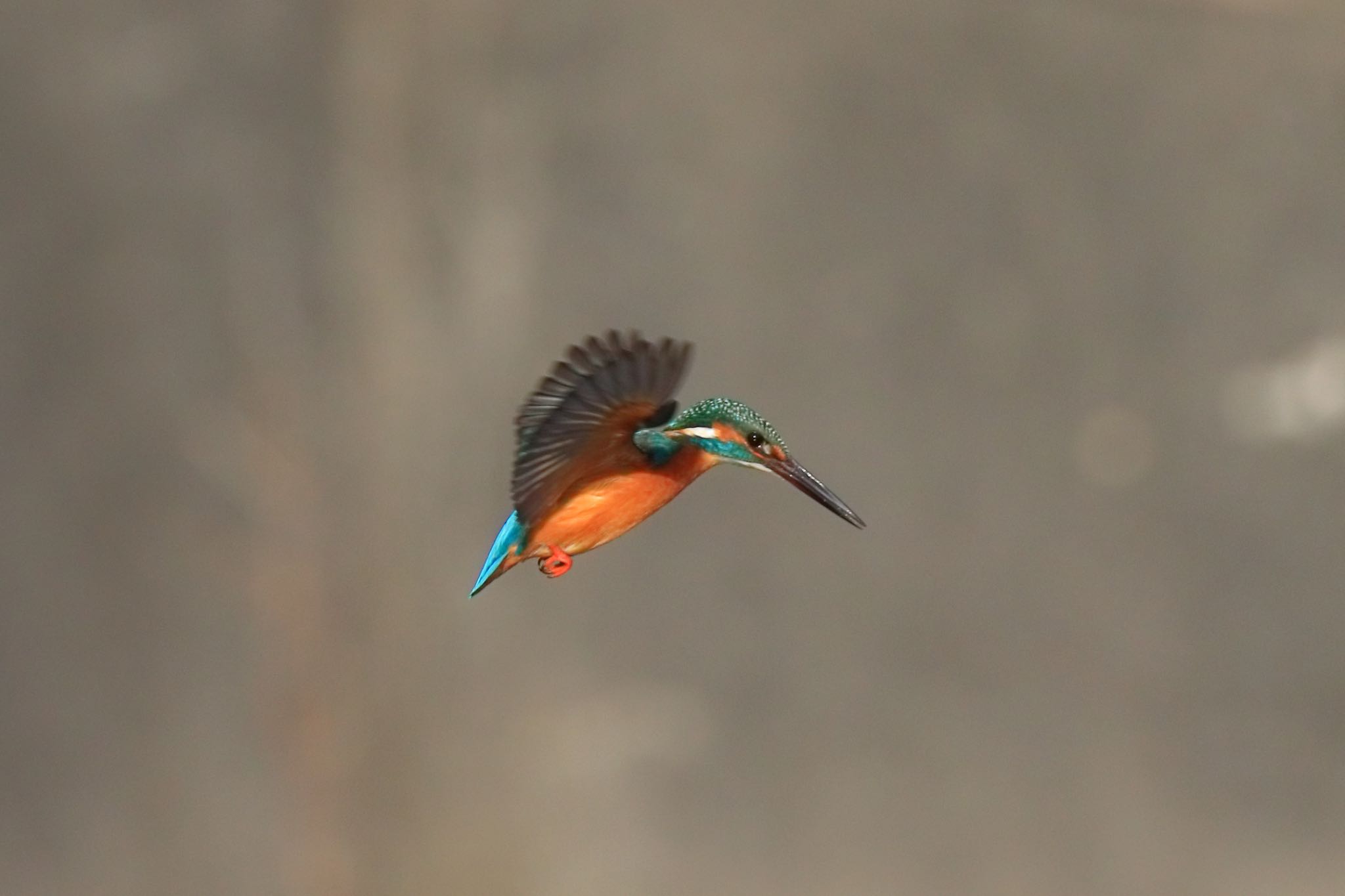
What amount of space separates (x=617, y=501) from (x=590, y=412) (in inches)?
0.7

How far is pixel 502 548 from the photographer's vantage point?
27 centimetres

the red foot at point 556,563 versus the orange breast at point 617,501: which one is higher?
the orange breast at point 617,501

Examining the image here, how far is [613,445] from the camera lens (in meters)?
0.25

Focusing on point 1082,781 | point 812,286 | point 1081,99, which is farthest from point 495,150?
point 1082,781

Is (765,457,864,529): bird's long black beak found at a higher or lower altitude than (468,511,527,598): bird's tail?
higher

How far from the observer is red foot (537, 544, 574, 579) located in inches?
10.0

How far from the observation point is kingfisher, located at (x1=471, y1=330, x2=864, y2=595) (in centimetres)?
24

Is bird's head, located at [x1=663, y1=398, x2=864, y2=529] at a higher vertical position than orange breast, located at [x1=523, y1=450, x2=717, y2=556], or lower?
higher

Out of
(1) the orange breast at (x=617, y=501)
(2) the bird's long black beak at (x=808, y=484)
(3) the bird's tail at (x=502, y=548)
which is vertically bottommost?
(3) the bird's tail at (x=502, y=548)

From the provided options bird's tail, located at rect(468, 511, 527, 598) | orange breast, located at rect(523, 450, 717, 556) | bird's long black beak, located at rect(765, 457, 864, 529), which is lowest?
bird's tail, located at rect(468, 511, 527, 598)

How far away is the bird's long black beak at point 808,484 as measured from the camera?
→ 23 centimetres

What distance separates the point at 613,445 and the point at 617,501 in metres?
0.01

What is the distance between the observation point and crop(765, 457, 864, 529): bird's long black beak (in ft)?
0.75

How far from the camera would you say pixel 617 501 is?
0.25 metres
